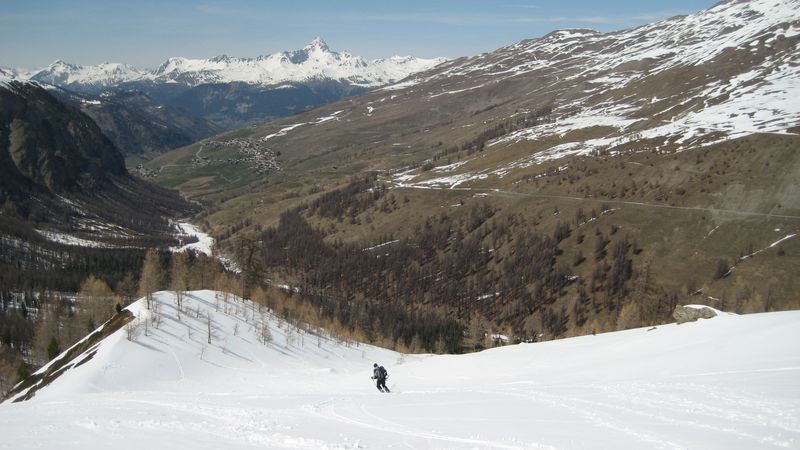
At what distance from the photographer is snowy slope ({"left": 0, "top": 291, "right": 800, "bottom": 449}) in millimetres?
26797

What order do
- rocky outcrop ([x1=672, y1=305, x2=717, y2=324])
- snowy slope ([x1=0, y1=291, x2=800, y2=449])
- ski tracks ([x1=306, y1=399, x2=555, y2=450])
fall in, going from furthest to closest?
rocky outcrop ([x1=672, y1=305, x2=717, y2=324]) < snowy slope ([x1=0, y1=291, x2=800, y2=449]) < ski tracks ([x1=306, y1=399, x2=555, y2=450])

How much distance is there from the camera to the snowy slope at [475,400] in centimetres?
2680

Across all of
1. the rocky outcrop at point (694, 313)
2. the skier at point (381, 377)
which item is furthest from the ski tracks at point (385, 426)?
the rocky outcrop at point (694, 313)

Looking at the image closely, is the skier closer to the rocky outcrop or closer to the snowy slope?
the snowy slope

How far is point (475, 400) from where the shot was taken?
3694cm

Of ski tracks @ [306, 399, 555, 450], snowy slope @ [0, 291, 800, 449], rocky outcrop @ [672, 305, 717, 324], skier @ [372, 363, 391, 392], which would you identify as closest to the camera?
ski tracks @ [306, 399, 555, 450]

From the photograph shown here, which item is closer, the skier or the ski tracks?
the ski tracks

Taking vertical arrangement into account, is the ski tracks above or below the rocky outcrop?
below

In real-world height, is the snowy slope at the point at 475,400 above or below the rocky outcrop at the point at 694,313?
below

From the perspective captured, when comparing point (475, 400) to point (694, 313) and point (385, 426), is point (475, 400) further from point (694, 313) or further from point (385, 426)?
point (694, 313)

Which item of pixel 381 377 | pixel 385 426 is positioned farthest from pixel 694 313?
pixel 385 426

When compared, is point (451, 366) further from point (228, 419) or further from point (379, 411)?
point (228, 419)

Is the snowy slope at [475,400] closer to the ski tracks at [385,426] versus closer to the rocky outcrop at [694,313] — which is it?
the ski tracks at [385,426]

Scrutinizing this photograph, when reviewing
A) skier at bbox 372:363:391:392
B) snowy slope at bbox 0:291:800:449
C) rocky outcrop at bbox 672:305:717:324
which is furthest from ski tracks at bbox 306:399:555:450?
rocky outcrop at bbox 672:305:717:324
